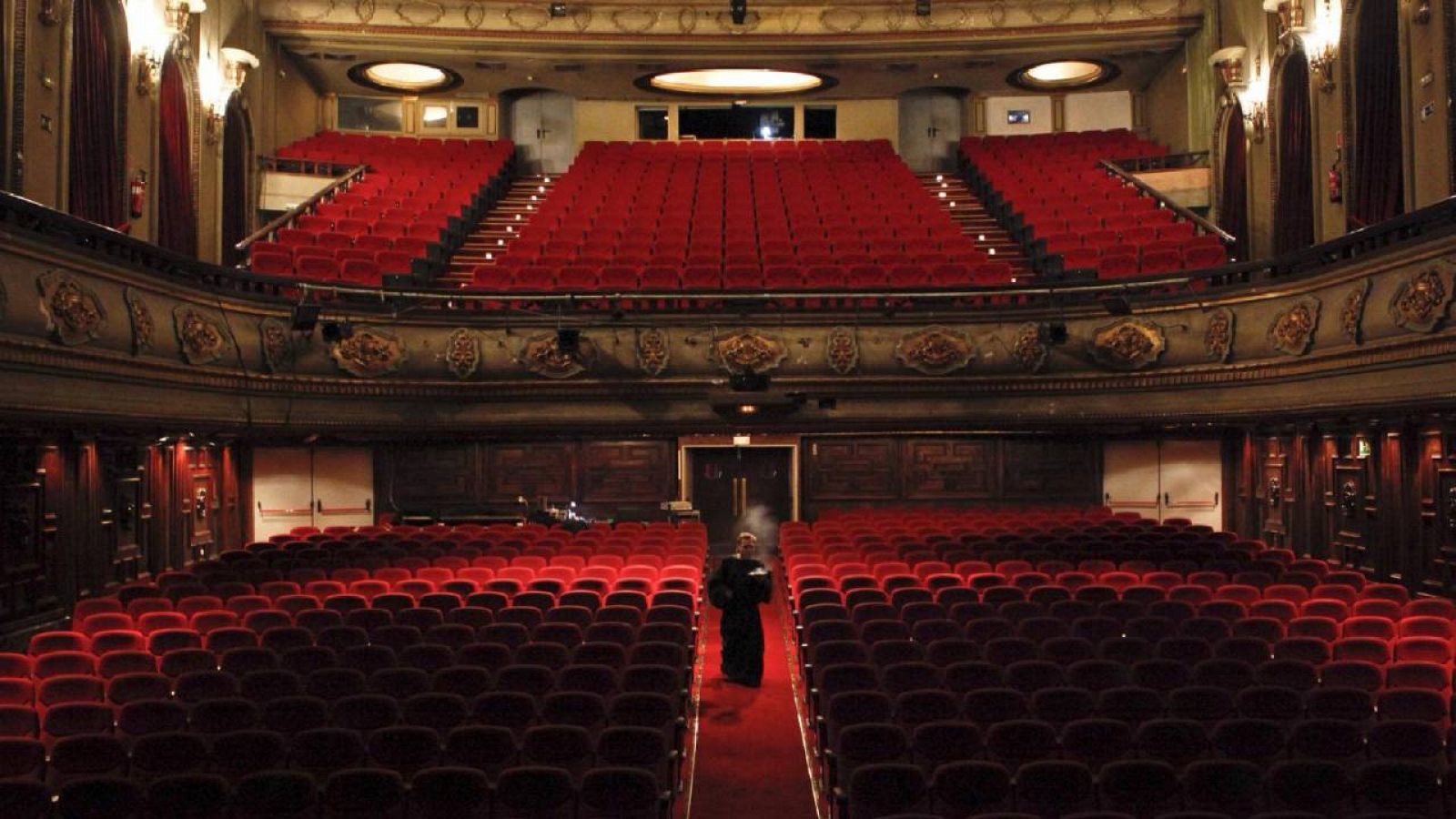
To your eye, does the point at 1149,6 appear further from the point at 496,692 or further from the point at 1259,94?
the point at 496,692

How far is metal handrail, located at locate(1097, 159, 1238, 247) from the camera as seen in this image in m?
17.1

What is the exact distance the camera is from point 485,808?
16.6 ft

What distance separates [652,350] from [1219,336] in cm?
719

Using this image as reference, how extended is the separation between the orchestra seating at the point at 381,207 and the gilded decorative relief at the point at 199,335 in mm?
1795

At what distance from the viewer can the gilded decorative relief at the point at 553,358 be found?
1608cm

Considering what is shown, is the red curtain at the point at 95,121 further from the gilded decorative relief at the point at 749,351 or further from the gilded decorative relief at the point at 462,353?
the gilded decorative relief at the point at 749,351

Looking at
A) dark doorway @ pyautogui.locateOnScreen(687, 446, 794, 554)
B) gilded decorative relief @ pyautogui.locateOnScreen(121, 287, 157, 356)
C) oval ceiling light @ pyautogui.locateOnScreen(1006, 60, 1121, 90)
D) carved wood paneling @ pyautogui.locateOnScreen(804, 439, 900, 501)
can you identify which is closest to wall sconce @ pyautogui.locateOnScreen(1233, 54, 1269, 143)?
oval ceiling light @ pyautogui.locateOnScreen(1006, 60, 1121, 90)

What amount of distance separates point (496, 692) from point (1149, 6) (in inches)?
772

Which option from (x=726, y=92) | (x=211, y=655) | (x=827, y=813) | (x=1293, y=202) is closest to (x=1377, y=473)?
(x=1293, y=202)

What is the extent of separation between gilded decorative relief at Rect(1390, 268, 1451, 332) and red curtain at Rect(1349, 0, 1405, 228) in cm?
261

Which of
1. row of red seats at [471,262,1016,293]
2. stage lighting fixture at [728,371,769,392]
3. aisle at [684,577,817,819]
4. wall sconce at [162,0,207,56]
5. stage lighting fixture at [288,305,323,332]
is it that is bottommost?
aisle at [684,577,817,819]

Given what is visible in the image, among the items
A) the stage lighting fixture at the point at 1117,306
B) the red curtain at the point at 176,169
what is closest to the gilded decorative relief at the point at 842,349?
the stage lighting fixture at the point at 1117,306

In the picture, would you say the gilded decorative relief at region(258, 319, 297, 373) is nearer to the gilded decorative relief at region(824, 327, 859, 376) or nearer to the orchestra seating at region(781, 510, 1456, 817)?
the gilded decorative relief at region(824, 327, 859, 376)

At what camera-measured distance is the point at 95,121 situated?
539 inches
